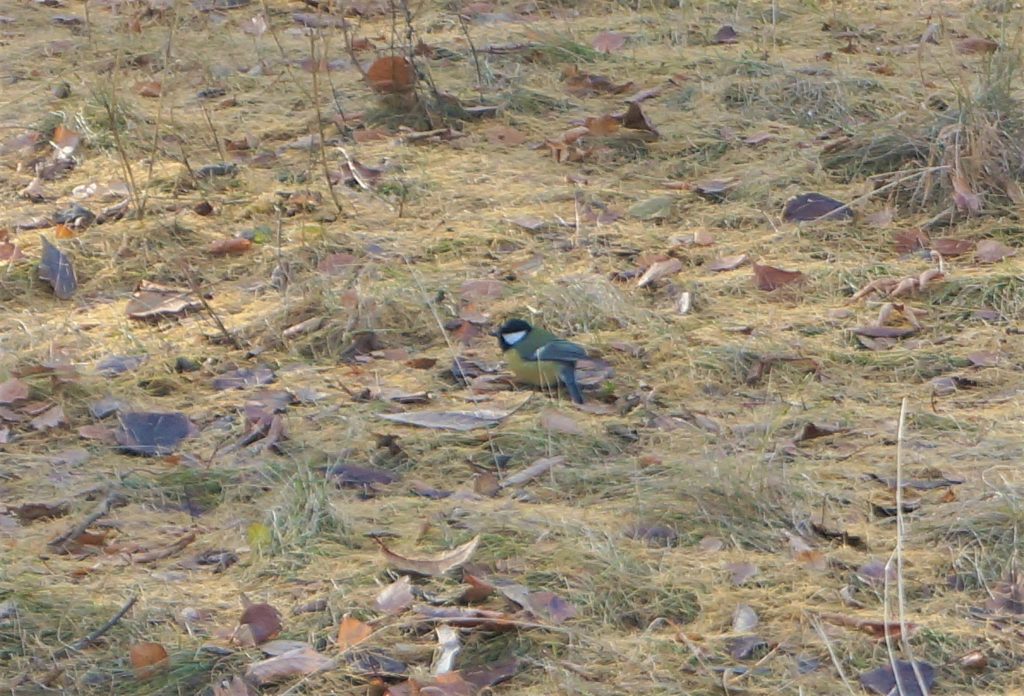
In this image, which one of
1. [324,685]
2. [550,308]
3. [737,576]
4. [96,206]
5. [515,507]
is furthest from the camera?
[96,206]

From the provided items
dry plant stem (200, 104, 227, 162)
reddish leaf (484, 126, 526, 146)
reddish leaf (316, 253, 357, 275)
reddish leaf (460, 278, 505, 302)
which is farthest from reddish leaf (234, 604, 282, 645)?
reddish leaf (484, 126, 526, 146)

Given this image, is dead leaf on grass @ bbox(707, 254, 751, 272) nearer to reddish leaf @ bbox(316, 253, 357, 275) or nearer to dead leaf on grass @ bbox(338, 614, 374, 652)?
reddish leaf @ bbox(316, 253, 357, 275)

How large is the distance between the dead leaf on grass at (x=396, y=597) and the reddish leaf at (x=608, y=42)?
442 cm

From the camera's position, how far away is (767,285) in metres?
5.16

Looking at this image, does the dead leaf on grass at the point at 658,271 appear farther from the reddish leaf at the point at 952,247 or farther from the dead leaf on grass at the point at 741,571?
the dead leaf on grass at the point at 741,571

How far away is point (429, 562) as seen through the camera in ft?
11.2

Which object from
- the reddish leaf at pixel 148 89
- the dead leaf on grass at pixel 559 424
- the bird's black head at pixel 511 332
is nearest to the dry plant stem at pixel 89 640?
the dead leaf on grass at pixel 559 424

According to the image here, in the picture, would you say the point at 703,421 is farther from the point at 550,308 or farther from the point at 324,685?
the point at 324,685

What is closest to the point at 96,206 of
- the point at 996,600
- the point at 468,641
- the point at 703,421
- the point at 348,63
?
the point at 348,63

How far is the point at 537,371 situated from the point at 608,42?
336 cm

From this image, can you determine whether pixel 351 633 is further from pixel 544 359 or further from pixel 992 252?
pixel 992 252

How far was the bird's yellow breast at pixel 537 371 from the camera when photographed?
14.4ft

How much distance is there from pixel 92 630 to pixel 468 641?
0.77 metres

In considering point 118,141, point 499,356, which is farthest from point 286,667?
point 118,141
